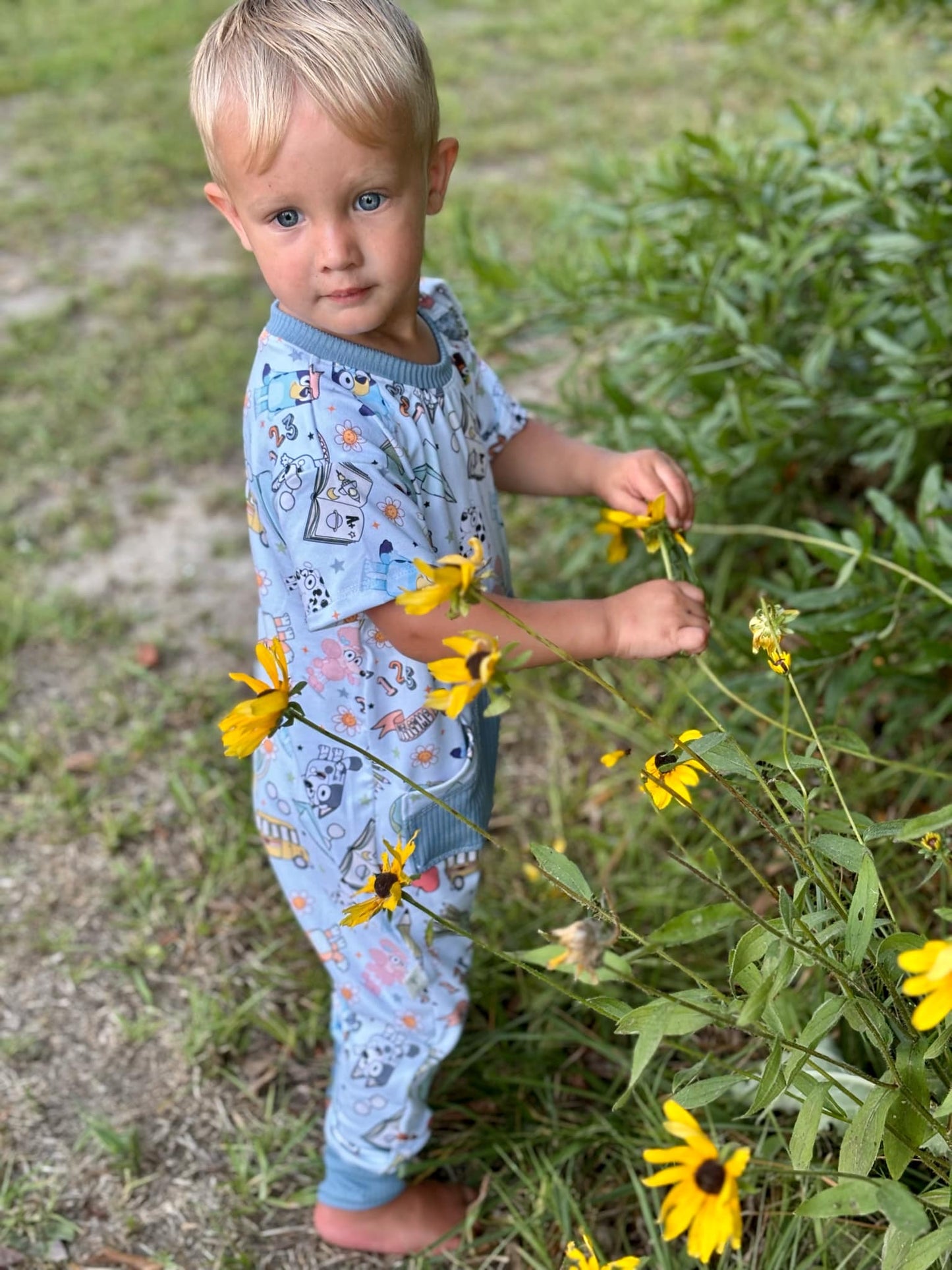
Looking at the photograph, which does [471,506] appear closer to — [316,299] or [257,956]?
[316,299]

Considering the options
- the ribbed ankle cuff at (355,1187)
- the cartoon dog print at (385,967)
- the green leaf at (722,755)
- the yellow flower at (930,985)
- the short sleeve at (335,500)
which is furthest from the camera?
the ribbed ankle cuff at (355,1187)

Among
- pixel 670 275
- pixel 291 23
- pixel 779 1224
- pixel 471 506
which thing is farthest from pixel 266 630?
pixel 670 275

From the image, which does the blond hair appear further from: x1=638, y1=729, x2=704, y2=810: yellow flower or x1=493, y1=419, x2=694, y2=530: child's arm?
x1=638, y1=729, x2=704, y2=810: yellow flower

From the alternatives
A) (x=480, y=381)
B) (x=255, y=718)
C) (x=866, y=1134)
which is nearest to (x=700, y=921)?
(x=866, y=1134)

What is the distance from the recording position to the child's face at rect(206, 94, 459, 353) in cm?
129

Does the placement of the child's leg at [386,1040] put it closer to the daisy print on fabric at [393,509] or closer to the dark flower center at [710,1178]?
the daisy print on fabric at [393,509]

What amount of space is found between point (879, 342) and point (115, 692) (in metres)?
1.54

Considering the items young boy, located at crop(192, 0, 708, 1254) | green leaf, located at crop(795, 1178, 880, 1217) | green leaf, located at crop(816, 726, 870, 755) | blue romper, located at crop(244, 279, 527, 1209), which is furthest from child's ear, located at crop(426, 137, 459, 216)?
green leaf, located at crop(795, 1178, 880, 1217)

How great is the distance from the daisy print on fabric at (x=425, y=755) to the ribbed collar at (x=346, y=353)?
399mm

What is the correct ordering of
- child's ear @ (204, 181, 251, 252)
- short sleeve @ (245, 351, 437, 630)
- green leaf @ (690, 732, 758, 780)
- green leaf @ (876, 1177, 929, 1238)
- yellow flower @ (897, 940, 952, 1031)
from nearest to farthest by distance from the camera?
yellow flower @ (897, 940, 952, 1031), green leaf @ (876, 1177, 929, 1238), green leaf @ (690, 732, 758, 780), short sleeve @ (245, 351, 437, 630), child's ear @ (204, 181, 251, 252)

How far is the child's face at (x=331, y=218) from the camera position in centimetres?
129

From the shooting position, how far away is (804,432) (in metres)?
2.37

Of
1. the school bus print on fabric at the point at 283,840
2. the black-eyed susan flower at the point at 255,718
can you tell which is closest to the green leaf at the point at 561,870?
the black-eyed susan flower at the point at 255,718

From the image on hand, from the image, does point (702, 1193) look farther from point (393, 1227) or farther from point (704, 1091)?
point (393, 1227)
